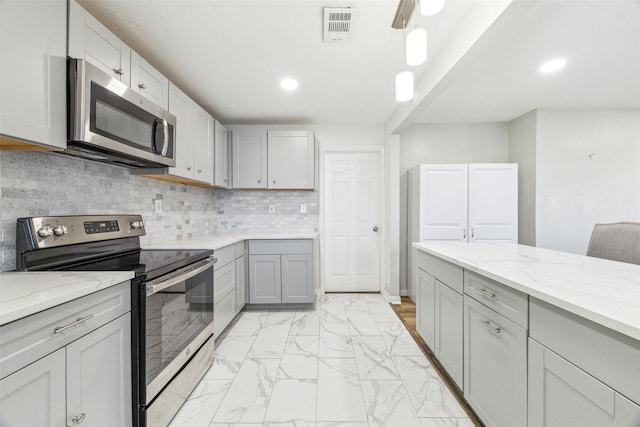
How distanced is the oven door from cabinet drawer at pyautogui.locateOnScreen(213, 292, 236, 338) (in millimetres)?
234

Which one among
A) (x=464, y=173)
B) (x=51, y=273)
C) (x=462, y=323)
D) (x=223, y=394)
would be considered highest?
(x=464, y=173)

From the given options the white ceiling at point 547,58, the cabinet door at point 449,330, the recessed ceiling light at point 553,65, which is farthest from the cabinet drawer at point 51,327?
the recessed ceiling light at point 553,65

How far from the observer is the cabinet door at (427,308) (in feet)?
6.36

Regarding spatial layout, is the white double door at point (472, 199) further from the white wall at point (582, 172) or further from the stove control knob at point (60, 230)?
the stove control knob at point (60, 230)

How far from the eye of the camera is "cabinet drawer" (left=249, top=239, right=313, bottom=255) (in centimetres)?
292

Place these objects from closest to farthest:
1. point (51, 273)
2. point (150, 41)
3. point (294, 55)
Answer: point (51, 273) < point (150, 41) < point (294, 55)

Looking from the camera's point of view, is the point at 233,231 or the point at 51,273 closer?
the point at 51,273

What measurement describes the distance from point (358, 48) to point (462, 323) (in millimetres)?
1938

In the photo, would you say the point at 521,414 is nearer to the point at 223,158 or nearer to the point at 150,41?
the point at 150,41

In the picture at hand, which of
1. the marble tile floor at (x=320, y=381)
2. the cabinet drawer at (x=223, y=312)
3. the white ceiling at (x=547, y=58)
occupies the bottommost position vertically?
the marble tile floor at (x=320, y=381)

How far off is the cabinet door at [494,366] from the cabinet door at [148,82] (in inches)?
95.4

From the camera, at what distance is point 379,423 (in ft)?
4.66

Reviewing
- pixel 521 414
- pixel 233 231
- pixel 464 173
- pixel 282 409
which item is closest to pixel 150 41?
pixel 233 231

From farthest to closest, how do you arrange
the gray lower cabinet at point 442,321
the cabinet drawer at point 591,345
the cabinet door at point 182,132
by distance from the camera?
1. the cabinet door at point 182,132
2. the gray lower cabinet at point 442,321
3. the cabinet drawer at point 591,345
